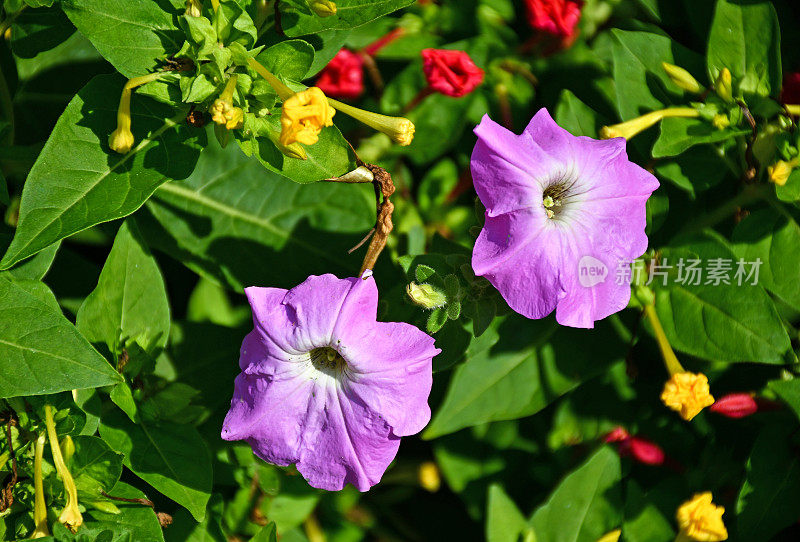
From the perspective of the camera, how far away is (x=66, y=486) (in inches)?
56.8

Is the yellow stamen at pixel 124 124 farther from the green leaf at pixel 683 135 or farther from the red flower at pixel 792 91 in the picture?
the red flower at pixel 792 91

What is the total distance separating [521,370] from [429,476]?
0.46 meters

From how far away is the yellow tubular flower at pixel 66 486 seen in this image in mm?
1423

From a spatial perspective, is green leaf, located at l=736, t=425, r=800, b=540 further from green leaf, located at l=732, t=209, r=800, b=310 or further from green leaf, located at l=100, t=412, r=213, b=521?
green leaf, located at l=100, t=412, r=213, b=521

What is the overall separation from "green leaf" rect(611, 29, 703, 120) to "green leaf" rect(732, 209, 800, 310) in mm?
Result: 357

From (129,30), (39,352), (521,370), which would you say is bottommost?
(521,370)

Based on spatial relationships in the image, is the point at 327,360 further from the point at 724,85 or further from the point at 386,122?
the point at 724,85

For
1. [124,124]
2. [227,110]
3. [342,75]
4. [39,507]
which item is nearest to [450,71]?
[342,75]

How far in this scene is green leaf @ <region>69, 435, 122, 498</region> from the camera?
1.54 m

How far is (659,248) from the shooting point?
6.27 feet

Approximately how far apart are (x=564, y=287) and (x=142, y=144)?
35.2 inches

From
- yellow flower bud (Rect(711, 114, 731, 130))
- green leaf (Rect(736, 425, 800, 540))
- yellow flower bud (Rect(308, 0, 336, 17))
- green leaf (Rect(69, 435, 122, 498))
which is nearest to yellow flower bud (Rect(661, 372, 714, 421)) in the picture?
green leaf (Rect(736, 425, 800, 540))

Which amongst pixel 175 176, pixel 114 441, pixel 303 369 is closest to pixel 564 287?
pixel 303 369

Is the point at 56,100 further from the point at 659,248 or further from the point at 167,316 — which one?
the point at 659,248
